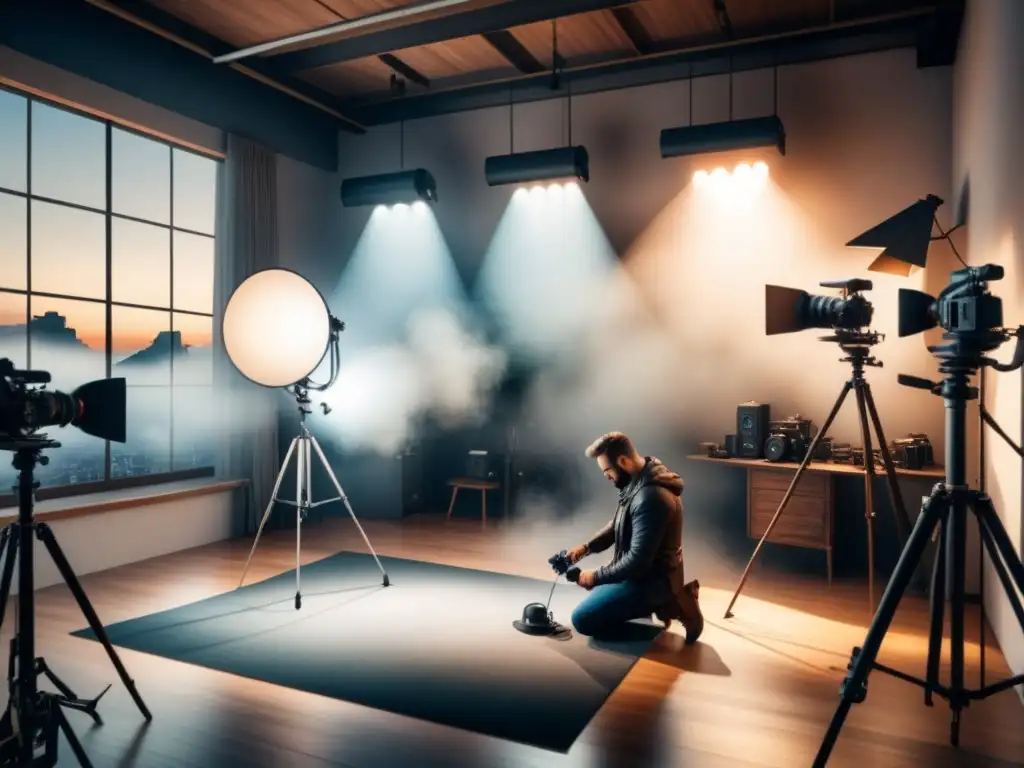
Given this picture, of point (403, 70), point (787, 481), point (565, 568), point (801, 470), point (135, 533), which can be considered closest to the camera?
point (565, 568)

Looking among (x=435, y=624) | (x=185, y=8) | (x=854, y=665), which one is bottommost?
(x=435, y=624)

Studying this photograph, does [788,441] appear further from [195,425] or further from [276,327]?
[195,425]

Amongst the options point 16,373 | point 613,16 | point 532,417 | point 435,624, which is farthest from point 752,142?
point 16,373

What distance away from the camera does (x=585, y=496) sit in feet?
17.5

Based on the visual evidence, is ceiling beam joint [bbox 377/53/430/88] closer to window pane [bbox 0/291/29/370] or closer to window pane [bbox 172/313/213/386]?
window pane [bbox 172/313/213/386]

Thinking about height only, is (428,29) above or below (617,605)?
above

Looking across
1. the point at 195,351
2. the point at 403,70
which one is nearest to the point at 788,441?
the point at 403,70

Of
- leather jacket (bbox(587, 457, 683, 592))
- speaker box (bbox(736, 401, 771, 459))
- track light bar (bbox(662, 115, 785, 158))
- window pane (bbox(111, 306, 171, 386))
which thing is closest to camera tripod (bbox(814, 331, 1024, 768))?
leather jacket (bbox(587, 457, 683, 592))

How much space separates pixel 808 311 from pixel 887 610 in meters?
1.29

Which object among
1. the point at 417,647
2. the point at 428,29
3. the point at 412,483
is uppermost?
the point at 428,29

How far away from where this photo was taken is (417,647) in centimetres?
301

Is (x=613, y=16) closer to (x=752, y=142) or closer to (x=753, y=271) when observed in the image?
(x=752, y=142)

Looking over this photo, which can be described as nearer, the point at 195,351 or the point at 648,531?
the point at 648,531

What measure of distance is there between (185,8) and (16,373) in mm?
3217
